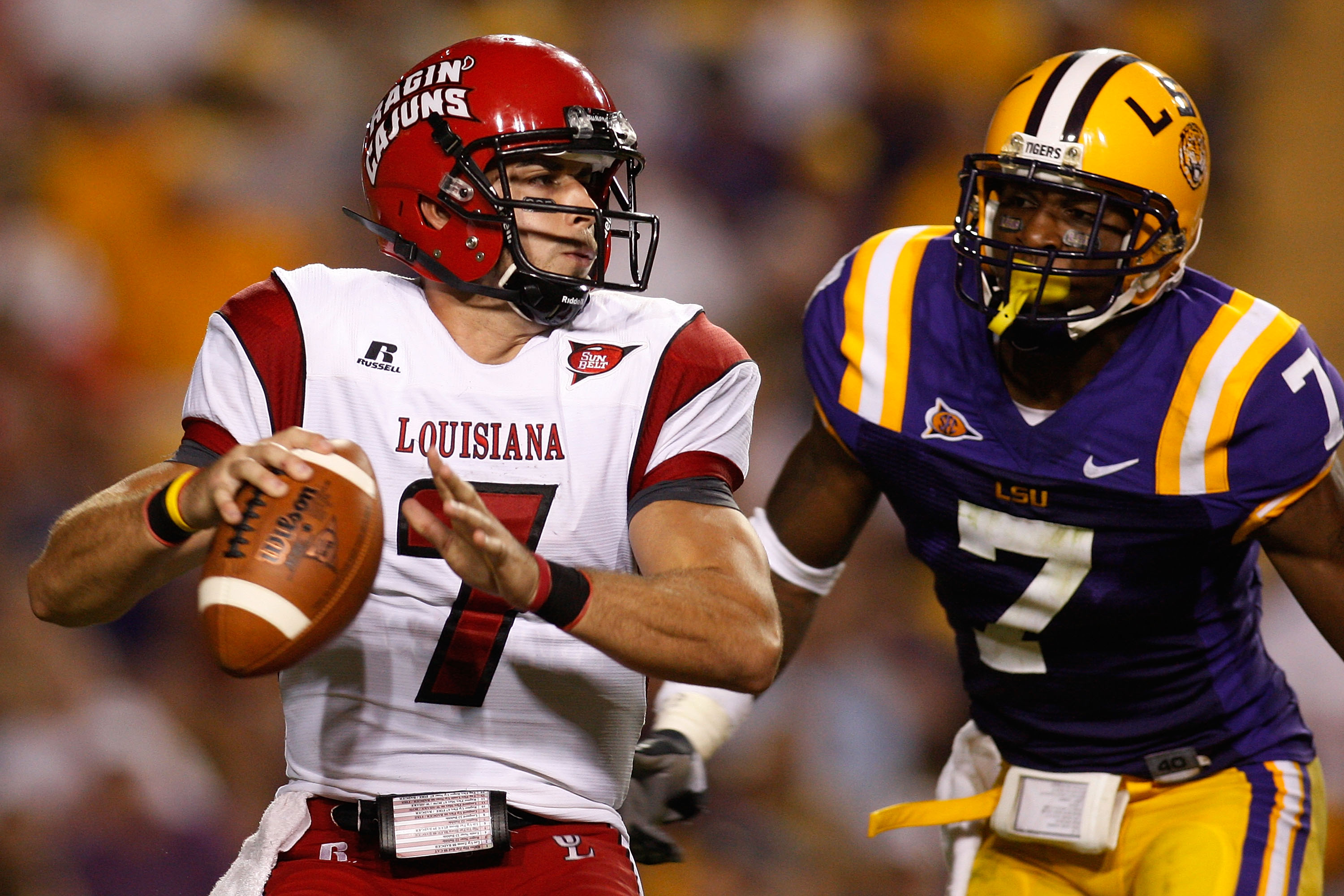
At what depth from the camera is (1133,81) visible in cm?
243

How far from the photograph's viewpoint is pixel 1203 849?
7.54 ft

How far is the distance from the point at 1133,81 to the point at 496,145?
1170 mm

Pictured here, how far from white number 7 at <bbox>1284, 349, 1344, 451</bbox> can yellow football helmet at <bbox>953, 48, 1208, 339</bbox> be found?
267mm

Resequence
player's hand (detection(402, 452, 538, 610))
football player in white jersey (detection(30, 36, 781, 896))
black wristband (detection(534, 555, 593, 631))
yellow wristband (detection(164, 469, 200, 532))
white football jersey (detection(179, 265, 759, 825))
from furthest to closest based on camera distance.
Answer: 1. white football jersey (detection(179, 265, 759, 825))
2. football player in white jersey (detection(30, 36, 781, 896))
3. yellow wristband (detection(164, 469, 200, 532))
4. black wristband (detection(534, 555, 593, 631))
5. player's hand (detection(402, 452, 538, 610))

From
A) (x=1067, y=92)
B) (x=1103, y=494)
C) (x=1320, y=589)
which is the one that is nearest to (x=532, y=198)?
(x=1067, y=92)

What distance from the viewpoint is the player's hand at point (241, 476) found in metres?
1.70

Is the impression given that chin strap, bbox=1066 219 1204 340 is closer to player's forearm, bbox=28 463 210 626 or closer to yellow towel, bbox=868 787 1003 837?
yellow towel, bbox=868 787 1003 837

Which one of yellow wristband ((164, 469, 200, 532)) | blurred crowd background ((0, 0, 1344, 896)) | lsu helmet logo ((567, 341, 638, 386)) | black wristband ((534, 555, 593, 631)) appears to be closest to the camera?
black wristband ((534, 555, 593, 631))

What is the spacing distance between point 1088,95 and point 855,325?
1.92 feet

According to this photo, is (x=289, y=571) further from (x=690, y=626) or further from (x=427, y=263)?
(x=427, y=263)

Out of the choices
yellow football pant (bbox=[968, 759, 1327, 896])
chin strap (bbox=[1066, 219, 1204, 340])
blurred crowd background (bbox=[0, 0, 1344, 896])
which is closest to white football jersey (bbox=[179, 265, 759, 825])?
chin strap (bbox=[1066, 219, 1204, 340])

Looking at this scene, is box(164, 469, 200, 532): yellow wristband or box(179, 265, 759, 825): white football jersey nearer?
box(164, 469, 200, 532): yellow wristband

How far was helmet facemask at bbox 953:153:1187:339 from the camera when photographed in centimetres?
227

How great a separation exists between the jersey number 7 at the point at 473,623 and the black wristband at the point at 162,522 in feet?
1.10
